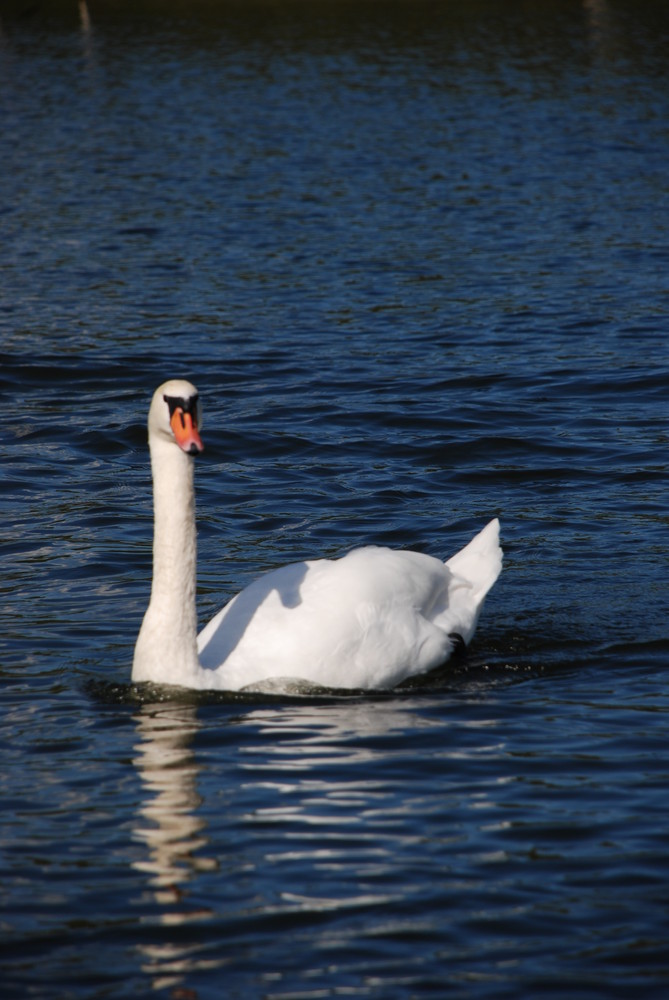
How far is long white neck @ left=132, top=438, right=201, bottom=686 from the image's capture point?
714 cm

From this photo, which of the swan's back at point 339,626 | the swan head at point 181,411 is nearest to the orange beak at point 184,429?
the swan head at point 181,411

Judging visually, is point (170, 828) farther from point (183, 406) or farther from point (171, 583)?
point (183, 406)

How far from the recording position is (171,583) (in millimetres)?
7254

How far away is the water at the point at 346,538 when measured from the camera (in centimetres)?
526

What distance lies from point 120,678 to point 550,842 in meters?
2.63

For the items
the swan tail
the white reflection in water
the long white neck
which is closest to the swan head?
the long white neck

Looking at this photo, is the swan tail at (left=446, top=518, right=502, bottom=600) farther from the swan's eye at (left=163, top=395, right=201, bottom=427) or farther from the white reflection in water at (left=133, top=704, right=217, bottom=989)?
the swan's eye at (left=163, top=395, right=201, bottom=427)

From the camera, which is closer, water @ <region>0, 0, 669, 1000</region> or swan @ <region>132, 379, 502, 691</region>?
water @ <region>0, 0, 669, 1000</region>

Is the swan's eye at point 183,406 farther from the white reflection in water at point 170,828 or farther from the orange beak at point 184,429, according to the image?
the white reflection in water at point 170,828

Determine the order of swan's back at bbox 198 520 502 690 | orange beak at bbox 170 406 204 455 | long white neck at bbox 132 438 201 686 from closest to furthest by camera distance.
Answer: orange beak at bbox 170 406 204 455
long white neck at bbox 132 438 201 686
swan's back at bbox 198 520 502 690

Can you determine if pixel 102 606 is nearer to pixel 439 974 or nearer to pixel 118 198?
pixel 439 974

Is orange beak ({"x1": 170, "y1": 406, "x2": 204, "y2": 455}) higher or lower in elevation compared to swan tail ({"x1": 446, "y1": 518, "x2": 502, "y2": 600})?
higher

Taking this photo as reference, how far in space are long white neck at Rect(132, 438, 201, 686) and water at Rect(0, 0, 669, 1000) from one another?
22 cm

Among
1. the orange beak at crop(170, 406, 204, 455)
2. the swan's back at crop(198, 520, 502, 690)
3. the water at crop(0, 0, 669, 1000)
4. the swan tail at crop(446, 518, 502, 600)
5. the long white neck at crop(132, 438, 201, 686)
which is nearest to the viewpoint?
the water at crop(0, 0, 669, 1000)
